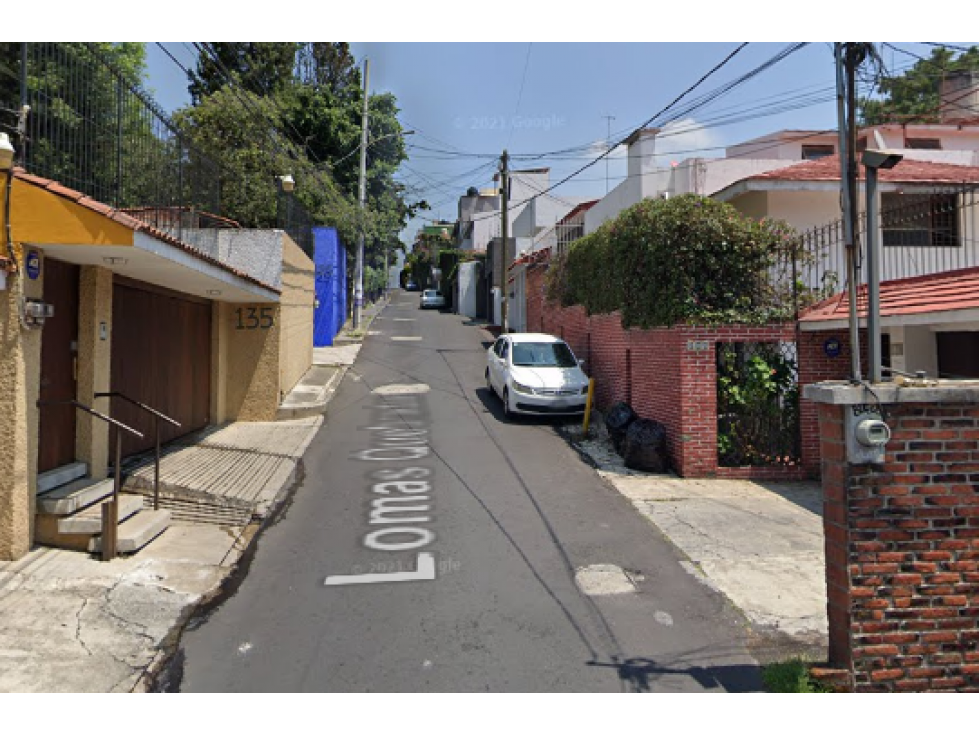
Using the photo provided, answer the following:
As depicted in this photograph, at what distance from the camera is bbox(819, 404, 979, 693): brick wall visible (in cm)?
347

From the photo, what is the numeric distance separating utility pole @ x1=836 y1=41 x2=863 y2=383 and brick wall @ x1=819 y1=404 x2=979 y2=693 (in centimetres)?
52

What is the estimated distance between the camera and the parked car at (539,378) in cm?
1178

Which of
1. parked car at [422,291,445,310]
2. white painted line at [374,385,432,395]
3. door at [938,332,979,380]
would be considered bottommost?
white painted line at [374,385,432,395]

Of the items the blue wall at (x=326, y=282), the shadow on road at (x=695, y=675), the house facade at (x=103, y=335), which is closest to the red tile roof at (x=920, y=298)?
the shadow on road at (x=695, y=675)

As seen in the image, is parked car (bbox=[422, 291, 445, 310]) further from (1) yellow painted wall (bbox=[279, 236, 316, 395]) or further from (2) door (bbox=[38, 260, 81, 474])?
(2) door (bbox=[38, 260, 81, 474])

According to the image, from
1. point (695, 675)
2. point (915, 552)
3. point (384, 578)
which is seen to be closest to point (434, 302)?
point (384, 578)

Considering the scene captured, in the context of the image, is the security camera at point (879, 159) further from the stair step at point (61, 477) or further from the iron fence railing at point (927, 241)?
the iron fence railing at point (927, 241)

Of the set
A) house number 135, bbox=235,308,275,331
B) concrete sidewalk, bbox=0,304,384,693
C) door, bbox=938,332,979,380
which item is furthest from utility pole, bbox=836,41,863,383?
house number 135, bbox=235,308,275,331

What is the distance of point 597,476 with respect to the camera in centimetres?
877

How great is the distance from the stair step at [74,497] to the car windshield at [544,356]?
25.7ft

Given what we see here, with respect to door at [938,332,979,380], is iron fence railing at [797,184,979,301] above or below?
above

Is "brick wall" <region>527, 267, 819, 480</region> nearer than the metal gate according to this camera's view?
Yes
